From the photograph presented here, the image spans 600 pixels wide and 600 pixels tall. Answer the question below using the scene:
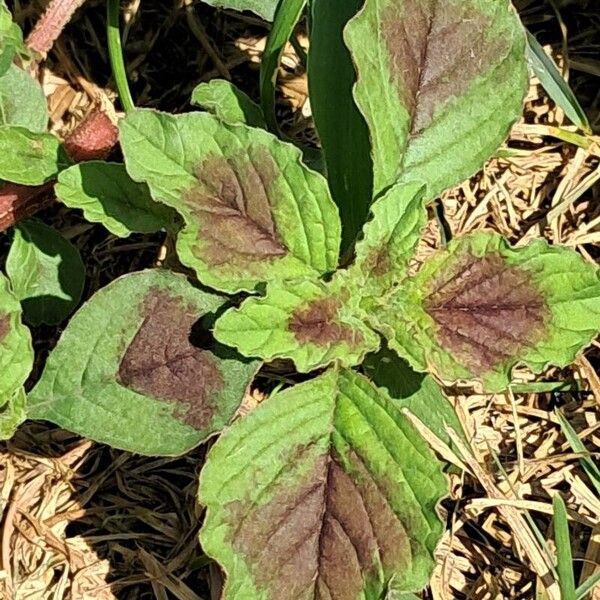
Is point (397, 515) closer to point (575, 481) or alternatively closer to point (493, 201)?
point (575, 481)

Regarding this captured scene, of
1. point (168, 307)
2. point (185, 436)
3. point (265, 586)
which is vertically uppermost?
point (168, 307)

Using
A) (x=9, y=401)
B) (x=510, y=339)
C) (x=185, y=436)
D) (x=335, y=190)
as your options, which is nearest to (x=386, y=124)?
(x=335, y=190)

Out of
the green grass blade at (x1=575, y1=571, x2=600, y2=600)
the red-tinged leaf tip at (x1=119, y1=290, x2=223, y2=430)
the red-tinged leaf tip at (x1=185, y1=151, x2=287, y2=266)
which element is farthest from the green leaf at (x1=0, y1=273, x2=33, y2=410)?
the green grass blade at (x1=575, y1=571, x2=600, y2=600)

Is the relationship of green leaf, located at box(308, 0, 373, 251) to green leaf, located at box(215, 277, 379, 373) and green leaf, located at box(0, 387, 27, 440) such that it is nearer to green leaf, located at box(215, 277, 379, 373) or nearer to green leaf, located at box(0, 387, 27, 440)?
green leaf, located at box(215, 277, 379, 373)

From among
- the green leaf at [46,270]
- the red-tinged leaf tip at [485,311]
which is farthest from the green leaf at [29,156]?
the red-tinged leaf tip at [485,311]

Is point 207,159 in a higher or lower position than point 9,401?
higher

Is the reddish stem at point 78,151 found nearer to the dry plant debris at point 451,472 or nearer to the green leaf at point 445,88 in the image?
the dry plant debris at point 451,472

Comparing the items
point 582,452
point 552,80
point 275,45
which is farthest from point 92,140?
point 582,452
